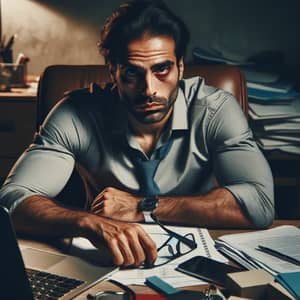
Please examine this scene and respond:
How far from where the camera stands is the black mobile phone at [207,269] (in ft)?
3.18

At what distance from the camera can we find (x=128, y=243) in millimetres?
1031

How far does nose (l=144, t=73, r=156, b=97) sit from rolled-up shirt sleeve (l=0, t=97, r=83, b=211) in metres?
0.23

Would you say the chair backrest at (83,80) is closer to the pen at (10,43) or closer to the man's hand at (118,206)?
the man's hand at (118,206)

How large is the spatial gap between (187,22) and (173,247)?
175 centimetres

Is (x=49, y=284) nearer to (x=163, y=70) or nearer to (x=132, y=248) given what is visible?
(x=132, y=248)

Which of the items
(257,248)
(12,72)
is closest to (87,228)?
(257,248)

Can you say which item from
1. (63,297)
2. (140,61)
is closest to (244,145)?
(140,61)

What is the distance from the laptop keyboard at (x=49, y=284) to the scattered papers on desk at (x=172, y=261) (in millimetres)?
93

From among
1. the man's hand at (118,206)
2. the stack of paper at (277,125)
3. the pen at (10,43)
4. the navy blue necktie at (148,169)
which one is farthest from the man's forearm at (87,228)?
the pen at (10,43)

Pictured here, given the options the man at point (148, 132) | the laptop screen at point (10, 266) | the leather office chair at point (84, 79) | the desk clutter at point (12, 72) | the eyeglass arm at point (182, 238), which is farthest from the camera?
the desk clutter at point (12, 72)

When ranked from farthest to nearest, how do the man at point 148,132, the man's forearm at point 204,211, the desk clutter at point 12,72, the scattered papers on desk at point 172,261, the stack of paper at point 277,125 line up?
the desk clutter at point 12,72
the stack of paper at point 277,125
the man at point 148,132
the man's forearm at point 204,211
the scattered papers on desk at point 172,261

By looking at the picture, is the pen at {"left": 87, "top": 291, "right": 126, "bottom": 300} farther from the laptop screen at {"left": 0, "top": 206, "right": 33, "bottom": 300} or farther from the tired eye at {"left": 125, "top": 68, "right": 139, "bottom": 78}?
the tired eye at {"left": 125, "top": 68, "right": 139, "bottom": 78}

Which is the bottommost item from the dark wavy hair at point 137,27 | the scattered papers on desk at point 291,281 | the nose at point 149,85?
the scattered papers on desk at point 291,281

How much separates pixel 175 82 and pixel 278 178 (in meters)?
0.82
